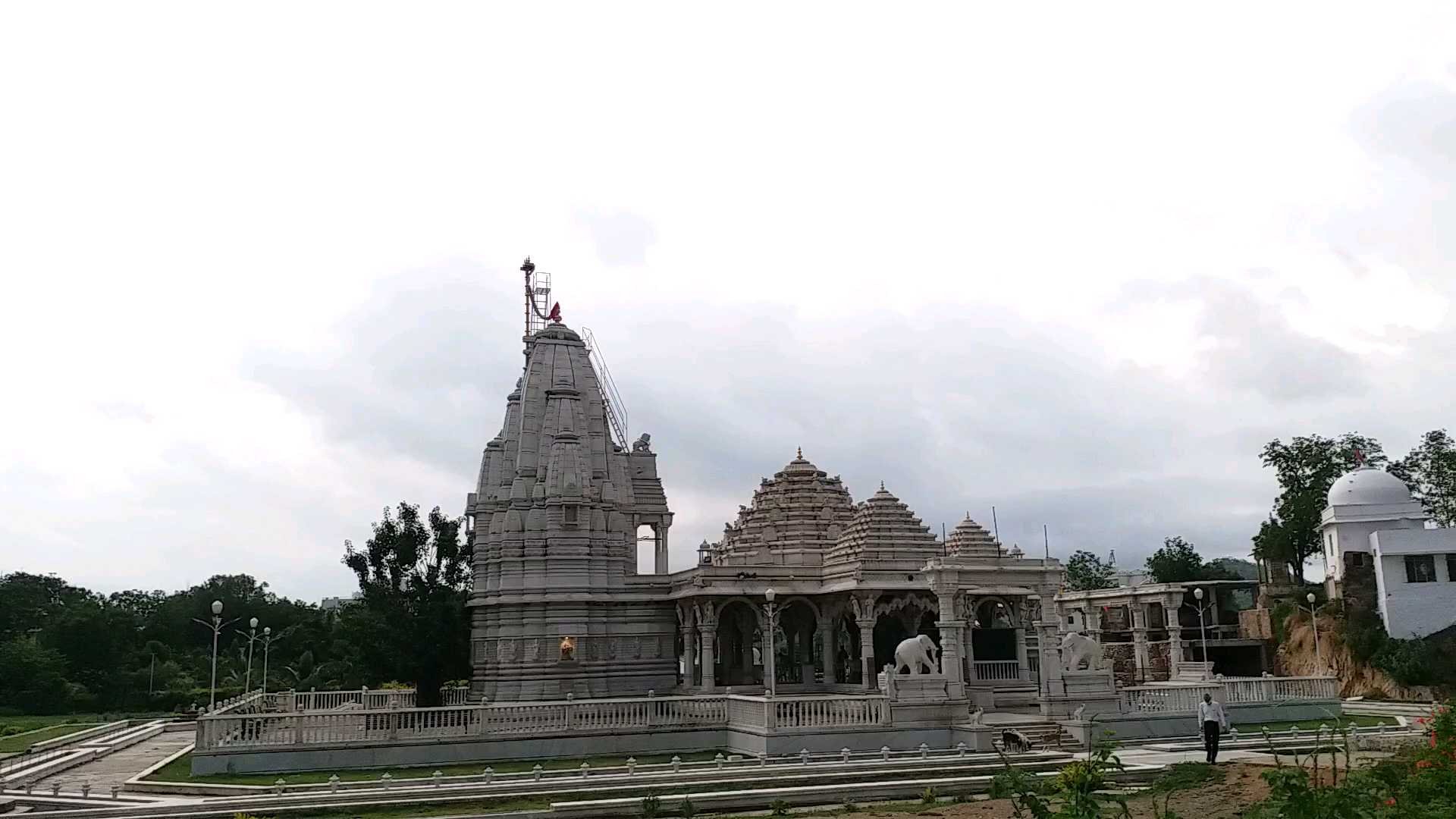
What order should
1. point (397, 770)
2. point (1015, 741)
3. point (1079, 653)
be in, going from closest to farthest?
point (1015, 741)
point (397, 770)
point (1079, 653)

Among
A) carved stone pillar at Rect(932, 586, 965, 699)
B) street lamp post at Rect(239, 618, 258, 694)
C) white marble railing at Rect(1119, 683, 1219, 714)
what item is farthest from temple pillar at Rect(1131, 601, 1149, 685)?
street lamp post at Rect(239, 618, 258, 694)

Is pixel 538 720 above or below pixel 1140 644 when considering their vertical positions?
below

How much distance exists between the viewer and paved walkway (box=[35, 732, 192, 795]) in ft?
73.3

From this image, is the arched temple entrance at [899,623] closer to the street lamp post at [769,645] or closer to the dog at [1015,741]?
the street lamp post at [769,645]

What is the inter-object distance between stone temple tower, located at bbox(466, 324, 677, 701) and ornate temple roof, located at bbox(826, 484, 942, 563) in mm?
6990

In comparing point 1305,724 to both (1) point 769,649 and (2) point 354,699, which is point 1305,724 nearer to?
(1) point 769,649

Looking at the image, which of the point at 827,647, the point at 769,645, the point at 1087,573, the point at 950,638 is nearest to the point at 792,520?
the point at 827,647

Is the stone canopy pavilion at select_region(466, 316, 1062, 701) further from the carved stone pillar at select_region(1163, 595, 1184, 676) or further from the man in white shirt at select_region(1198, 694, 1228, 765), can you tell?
the man in white shirt at select_region(1198, 694, 1228, 765)

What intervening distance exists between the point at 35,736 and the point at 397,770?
18810mm

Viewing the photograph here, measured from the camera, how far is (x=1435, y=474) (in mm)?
51062

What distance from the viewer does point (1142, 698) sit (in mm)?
27484

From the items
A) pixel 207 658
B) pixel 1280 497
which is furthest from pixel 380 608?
pixel 1280 497

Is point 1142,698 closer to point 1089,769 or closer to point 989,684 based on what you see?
point 989,684

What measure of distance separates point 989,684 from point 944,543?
4.81 meters
